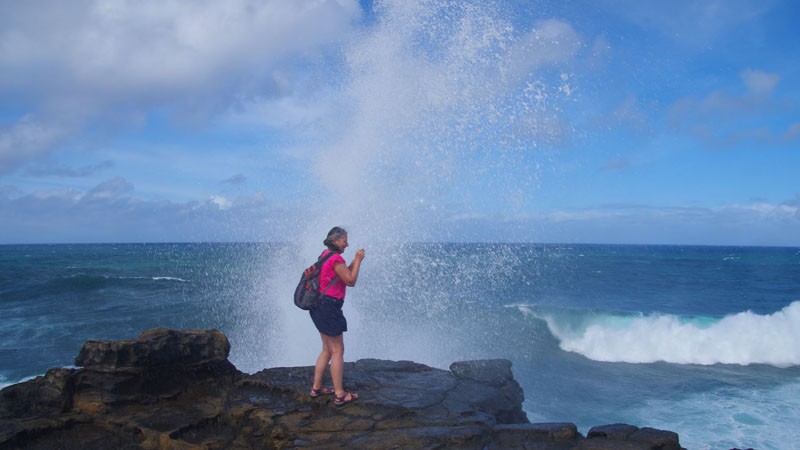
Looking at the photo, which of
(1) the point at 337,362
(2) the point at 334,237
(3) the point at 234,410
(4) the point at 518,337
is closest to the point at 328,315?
(1) the point at 337,362

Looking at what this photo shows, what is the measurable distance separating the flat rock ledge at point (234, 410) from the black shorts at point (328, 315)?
0.74 metres

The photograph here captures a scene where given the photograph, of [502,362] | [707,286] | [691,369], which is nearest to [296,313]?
[502,362]

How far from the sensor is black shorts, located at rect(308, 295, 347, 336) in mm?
5117

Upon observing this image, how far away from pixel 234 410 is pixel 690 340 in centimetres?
1671

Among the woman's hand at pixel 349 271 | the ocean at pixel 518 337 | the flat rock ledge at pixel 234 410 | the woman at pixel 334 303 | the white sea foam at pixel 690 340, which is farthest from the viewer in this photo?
the white sea foam at pixel 690 340

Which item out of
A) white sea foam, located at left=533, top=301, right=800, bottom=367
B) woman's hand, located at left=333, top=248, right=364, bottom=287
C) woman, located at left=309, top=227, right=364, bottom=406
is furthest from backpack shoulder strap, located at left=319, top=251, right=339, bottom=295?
white sea foam, located at left=533, top=301, right=800, bottom=367

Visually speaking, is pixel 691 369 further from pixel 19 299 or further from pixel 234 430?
pixel 19 299

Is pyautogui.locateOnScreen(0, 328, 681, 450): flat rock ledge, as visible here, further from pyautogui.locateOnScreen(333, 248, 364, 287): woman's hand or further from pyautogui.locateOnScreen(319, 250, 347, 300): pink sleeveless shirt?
pyautogui.locateOnScreen(333, 248, 364, 287): woman's hand

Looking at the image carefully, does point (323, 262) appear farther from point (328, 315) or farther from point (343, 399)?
point (343, 399)

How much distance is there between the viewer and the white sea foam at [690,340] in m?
15.9

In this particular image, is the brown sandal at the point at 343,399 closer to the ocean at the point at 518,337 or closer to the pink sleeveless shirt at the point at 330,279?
the pink sleeveless shirt at the point at 330,279

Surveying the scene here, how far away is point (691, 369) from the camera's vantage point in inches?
574

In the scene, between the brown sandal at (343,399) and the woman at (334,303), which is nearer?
the woman at (334,303)

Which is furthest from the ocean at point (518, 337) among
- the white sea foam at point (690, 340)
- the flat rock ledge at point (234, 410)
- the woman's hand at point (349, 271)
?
the woman's hand at point (349, 271)
